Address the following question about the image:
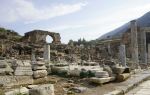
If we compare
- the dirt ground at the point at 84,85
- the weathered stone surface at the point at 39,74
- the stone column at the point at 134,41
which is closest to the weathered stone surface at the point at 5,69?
the weathered stone surface at the point at 39,74

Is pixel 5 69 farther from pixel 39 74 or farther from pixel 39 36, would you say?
pixel 39 36

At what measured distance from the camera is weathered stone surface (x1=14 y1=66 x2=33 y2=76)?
9342mm

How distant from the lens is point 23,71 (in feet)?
31.1

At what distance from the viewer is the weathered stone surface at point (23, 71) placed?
9.34 metres

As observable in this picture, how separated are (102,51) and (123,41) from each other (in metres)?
6.34

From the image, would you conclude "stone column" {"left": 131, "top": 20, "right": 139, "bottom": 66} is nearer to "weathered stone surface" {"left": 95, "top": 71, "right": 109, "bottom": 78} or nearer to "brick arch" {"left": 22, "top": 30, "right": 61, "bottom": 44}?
"weathered stone surface" {"left": 95, "top": 71, "right": 109, "bottom": 78}

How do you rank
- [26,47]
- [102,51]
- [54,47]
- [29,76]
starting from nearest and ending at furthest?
[29,76] < [26,47] < [54,47] < [102,51]

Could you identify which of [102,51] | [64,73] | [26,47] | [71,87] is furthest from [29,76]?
[102,51]

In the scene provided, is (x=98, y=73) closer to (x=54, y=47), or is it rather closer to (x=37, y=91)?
(x=37, y=91)

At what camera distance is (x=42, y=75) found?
10094 mm

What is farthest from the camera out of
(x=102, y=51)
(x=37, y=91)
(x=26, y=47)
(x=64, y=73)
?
(x=102, y=51)

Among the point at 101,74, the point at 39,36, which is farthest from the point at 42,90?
the point at 39,36

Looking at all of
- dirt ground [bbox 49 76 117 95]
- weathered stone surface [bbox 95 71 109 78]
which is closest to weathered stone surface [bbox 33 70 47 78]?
dirt ground [bbox 49 76 117 95]

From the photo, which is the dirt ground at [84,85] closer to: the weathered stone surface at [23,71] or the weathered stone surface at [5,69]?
the weathered stone surface at [23,71]
